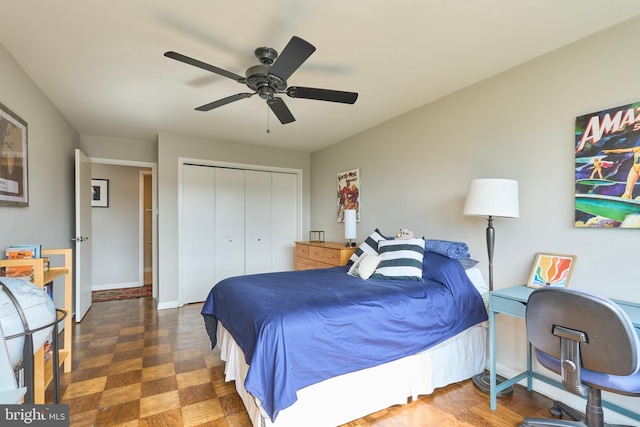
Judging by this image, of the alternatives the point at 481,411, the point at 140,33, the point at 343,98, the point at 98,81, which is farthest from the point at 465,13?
the point at 98,81

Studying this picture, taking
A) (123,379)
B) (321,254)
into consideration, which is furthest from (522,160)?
(123,379)

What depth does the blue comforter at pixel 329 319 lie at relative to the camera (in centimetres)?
155

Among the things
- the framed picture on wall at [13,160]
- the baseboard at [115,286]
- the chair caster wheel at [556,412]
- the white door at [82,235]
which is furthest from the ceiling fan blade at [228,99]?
the baseboard at [115,286]

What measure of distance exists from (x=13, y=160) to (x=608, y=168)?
4.00 metres

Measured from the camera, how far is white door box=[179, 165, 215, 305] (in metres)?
4.34

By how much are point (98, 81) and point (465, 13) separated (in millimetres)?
2853

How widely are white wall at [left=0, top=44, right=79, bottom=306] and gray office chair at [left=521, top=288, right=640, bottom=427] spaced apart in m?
3.39

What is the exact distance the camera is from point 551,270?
82.0 inches

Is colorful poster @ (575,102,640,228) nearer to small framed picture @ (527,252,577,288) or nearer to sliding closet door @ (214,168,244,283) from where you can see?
small framed picture @ (527,252,577,288)

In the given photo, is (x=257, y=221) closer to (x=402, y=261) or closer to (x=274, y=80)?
(x=402, y=261)

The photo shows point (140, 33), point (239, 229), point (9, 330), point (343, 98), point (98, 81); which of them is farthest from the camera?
point (239, 229)

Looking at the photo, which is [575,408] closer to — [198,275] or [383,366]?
[383,366]

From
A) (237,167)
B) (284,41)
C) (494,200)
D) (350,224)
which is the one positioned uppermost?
(284,41)

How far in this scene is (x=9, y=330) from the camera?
1.09 metres
